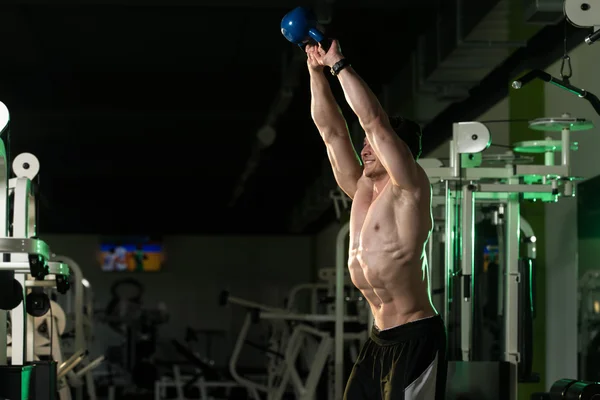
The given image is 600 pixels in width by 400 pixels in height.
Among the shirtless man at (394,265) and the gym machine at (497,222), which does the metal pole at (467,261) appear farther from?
the shirtless man at (394,265)

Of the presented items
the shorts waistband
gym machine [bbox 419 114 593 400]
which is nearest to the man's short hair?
the shorts waistband

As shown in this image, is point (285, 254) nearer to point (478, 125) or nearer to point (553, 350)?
point (553, 350)

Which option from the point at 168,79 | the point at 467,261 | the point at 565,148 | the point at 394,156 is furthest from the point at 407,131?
the point at 168,79

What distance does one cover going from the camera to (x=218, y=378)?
992 cm

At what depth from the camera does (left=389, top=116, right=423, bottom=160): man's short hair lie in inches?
122

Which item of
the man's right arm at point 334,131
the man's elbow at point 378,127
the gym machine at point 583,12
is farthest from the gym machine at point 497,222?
the man's elbow at point 378,127

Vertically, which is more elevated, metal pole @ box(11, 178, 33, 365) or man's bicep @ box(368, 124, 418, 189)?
man's bicep @ box(368, 124, 418, 189)

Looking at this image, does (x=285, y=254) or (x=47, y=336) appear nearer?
(x=47, y=336)

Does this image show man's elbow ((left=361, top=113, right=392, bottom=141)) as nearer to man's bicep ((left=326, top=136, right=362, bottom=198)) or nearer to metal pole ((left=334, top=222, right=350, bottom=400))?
man's bicep ((left=326, top=136, right=362, bottom=198))

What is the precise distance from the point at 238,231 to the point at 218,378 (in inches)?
324

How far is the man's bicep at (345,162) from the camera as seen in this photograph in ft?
10.6

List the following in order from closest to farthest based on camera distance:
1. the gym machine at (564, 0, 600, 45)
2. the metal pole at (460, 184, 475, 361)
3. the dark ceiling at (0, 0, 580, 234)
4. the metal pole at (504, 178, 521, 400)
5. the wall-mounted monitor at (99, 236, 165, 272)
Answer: the gym machine at (564, 0, 600, 45) → the metal pole at (460, 184, 475, 361) → the metal pole at (504, 178, 521, 400) → the dark ceiling at (0, 0, 580, 234) → the wall-mounted monitor at (99, 236, 165, 272)

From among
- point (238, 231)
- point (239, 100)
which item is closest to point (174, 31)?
point (239, 100)

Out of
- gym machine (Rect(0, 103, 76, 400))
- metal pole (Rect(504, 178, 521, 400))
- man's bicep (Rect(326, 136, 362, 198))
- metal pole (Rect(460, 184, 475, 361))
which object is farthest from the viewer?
metal pole (Rect(504, 178, 521, 400))
